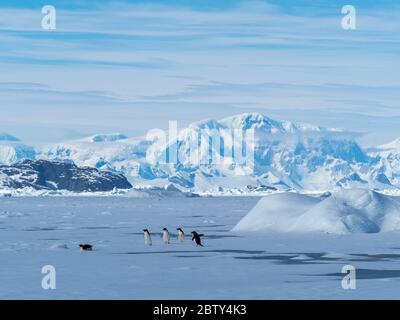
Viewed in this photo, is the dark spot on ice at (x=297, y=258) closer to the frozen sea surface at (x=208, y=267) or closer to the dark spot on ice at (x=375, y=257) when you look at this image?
the frozen sea surface at (x=208, y=267)

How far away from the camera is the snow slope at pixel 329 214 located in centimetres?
4059

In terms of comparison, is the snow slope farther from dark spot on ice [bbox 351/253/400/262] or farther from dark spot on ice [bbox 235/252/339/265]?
dark spot on ice [bbox 235/252/339/265]

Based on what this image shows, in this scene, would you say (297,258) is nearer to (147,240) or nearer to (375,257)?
(375,257)

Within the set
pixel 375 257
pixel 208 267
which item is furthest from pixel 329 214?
pixel 208 267

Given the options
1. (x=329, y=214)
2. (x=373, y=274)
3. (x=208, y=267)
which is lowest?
(x=373, y=274)

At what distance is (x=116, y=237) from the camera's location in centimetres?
4025

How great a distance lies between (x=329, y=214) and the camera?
41125mm

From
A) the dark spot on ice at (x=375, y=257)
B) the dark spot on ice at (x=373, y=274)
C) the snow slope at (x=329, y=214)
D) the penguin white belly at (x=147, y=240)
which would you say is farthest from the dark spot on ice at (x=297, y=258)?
the snow slope at (x=329, y=214)

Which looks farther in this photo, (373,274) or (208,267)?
(208,267)

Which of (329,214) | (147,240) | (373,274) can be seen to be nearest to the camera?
(373,274)
